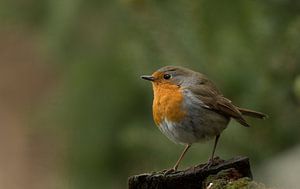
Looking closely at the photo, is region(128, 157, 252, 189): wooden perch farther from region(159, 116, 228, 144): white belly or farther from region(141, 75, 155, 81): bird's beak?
region(141, 75, 155, 81): bird's beak

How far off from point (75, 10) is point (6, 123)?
21.3 feet

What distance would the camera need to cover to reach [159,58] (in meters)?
5.55

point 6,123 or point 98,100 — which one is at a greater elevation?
point 98,100

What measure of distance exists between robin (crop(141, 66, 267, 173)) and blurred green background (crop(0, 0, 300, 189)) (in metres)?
0.09

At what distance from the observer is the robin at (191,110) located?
4.96 metres

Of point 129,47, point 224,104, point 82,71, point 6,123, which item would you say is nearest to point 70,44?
point 82,71

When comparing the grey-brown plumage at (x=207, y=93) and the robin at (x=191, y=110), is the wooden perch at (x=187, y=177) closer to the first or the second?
the robin at (x=191, y=110)

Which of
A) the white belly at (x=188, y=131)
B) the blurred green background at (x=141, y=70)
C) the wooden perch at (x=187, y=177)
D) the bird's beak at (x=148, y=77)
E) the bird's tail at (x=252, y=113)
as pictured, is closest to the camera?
the wooden perch at (x=187, y=177)

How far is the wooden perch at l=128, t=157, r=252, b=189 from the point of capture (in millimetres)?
3650

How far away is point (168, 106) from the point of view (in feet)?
16.7

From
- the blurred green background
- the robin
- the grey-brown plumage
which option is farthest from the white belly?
the blurred green background

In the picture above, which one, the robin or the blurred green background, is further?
the blurred green background

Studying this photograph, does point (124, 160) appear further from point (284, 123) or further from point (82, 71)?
point (284, 123)

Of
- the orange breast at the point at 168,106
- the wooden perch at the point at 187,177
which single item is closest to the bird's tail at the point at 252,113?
the orange breast at the point at 168,106
